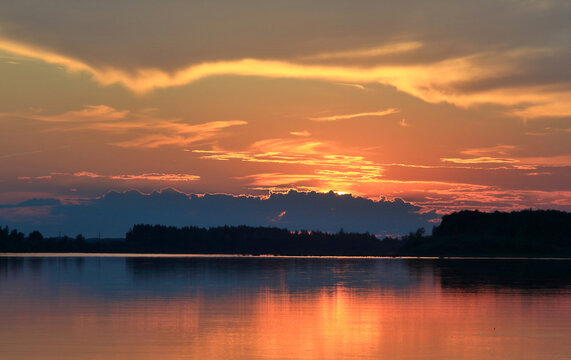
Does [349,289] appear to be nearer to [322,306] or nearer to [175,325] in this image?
[322,306]

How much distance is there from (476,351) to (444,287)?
45263 mm

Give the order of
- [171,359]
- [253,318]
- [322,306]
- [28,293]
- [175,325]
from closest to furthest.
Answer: [171,359] → [175,325] → [253,318] → [322,306] → [28,293]

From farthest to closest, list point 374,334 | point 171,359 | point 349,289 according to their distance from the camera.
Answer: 1. point 349,289
2. point 374,334
3. point 171,359

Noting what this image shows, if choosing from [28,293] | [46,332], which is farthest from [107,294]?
[46,332]

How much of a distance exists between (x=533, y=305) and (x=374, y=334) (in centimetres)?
2132

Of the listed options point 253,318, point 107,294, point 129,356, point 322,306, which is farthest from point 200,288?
point 129,356

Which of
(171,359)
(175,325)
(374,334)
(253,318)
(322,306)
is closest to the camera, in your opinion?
(171,359)

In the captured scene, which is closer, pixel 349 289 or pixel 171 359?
pixel 171 359

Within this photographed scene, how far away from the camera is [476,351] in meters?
35.7

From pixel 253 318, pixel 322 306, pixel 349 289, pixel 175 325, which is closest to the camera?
pixel 175 325

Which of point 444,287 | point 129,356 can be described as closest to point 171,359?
point 129,356

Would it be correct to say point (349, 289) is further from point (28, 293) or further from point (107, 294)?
point (28, 293)

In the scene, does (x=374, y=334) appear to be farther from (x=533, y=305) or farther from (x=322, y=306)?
(x=533, y=305)

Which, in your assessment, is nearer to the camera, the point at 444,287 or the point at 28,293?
the point at 28,293
